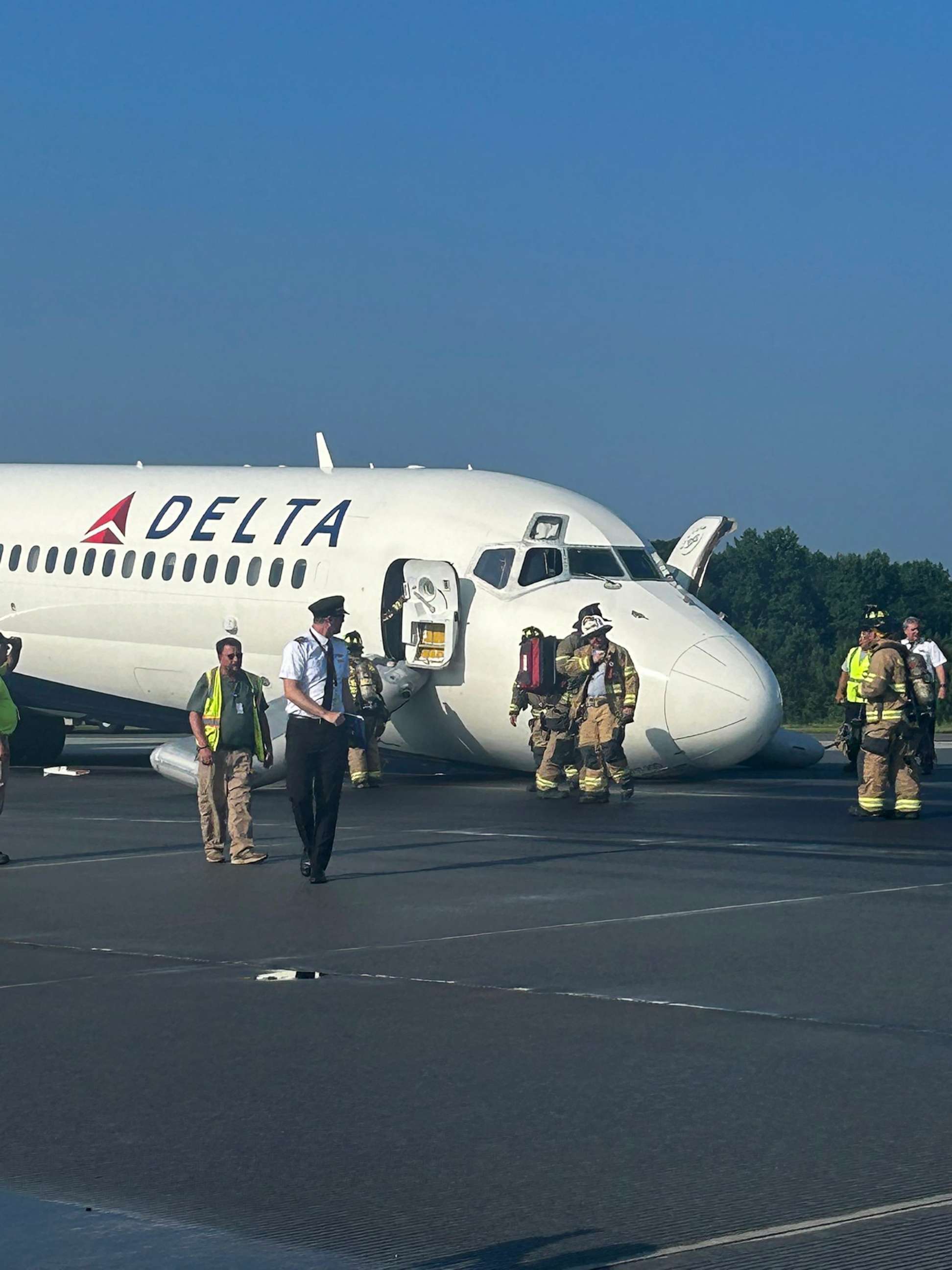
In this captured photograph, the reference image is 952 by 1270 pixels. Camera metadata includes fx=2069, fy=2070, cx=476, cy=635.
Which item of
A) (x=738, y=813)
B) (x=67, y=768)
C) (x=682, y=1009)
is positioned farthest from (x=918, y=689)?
(x=67, y=768)

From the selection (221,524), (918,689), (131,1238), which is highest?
(221,524)

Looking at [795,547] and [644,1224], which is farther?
[795,547]

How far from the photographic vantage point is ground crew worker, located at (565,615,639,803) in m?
21.1

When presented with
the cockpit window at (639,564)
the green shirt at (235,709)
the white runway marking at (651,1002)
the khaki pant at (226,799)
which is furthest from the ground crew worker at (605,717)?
the white runway marking at (651,1002)

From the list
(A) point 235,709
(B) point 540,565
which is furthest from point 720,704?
(A) point 235,709

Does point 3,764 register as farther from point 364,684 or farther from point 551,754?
point 551,754

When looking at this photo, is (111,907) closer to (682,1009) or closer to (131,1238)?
(682,1009)

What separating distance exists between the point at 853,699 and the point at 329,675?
1195 centimetres

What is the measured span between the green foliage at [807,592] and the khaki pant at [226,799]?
6601 centimetres

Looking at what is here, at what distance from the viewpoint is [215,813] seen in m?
15.9

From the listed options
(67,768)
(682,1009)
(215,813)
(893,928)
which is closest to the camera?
(682,1009)

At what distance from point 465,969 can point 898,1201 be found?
4.60m

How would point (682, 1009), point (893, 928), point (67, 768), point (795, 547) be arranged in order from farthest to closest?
point (795, 547)
point (67, 768)
point (893, 928)
point (682, 1009)

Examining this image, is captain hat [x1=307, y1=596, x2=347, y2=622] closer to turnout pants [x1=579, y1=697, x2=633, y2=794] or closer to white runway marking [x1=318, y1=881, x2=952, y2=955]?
white runway marking [x1=318, y1=881, x2=952, y2=955]
